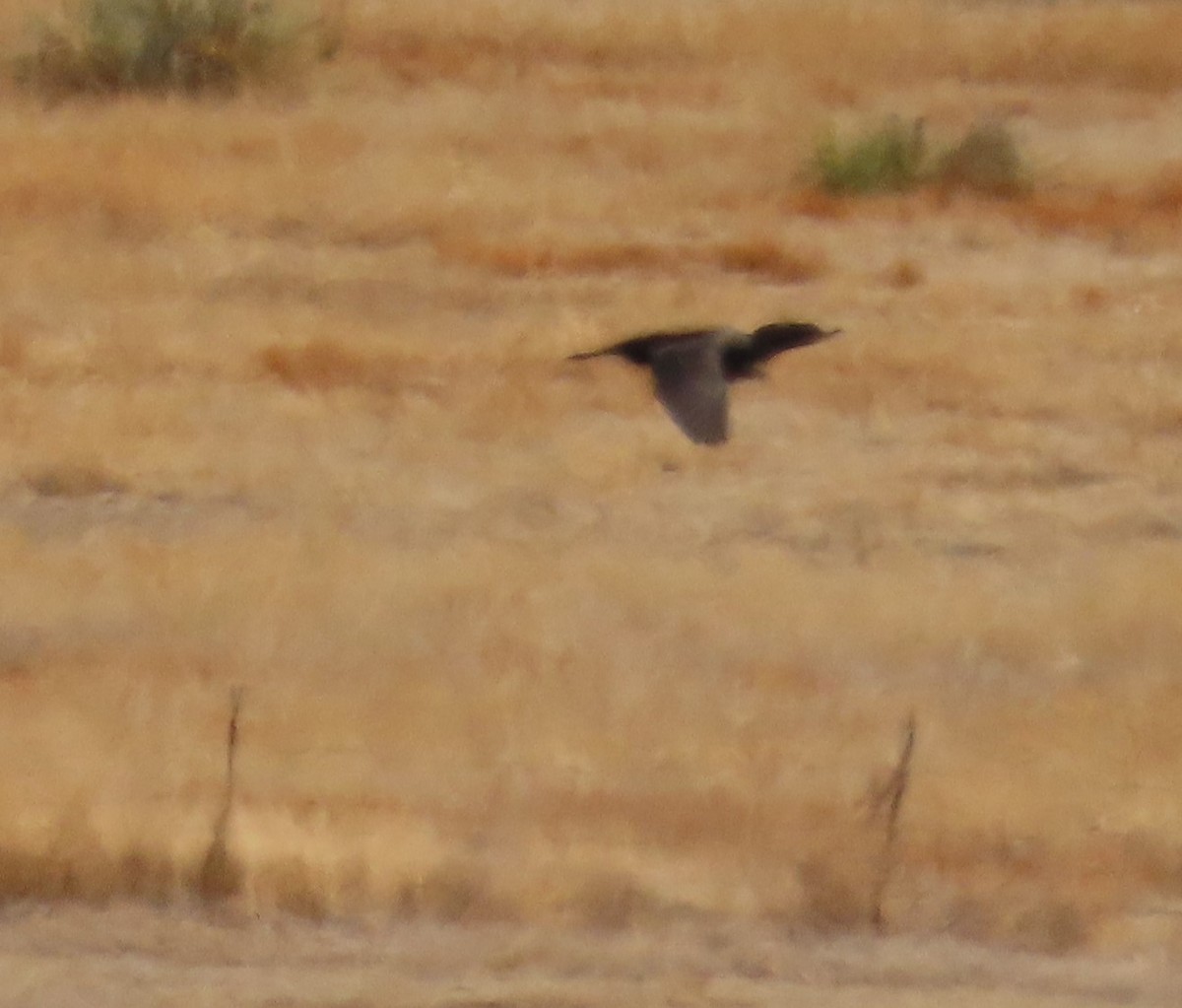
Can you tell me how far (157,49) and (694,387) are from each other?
3.32 meters

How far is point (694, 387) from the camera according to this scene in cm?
422

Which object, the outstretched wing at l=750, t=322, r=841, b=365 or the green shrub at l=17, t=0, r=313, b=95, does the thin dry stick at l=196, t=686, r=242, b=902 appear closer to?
the outstretched wing at l=750, t=322, r=841, b=365

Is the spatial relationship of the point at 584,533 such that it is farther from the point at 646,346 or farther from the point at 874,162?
the point at 874,162

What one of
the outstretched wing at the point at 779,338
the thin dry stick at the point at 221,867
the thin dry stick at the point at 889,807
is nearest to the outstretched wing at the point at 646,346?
the outstretched wing at the point at 779,338

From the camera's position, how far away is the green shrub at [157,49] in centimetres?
628

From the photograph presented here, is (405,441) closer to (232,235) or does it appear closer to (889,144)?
(232,235)

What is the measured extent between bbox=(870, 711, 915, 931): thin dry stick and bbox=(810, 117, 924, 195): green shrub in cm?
270

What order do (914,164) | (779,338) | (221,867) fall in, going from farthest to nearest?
1. (914,164)
2. (779,338)
3. (221,867)

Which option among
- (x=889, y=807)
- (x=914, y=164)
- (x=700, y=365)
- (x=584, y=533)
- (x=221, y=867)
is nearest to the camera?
(x=221, y=867)

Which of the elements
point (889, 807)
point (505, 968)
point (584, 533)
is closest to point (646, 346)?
point (584, 533)

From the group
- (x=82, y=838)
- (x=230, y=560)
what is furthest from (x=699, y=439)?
(x=82, y=838)

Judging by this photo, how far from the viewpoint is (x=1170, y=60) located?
6422 millimetres

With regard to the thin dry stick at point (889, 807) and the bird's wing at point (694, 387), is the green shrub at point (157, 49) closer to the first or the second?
the bird's wing at point (694, 387)

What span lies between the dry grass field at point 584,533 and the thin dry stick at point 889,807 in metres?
0.02
